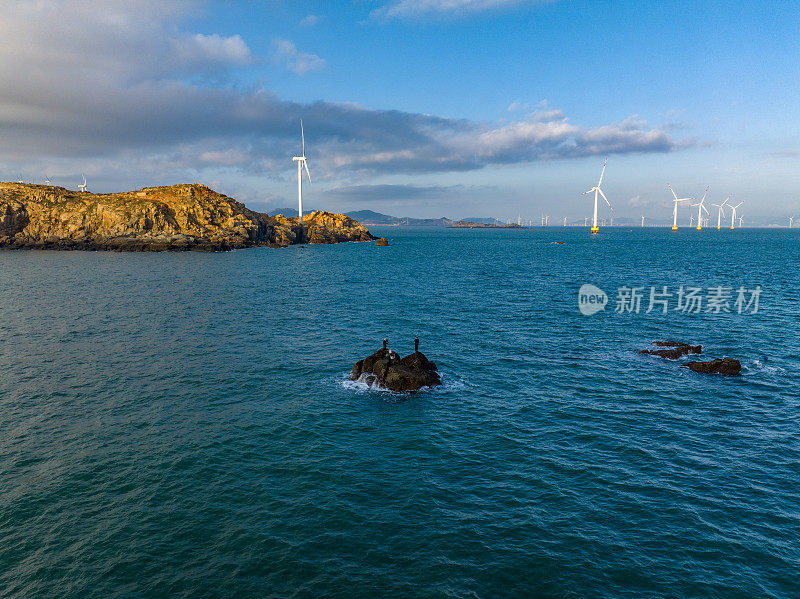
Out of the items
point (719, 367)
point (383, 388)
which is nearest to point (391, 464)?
point (383, 388)

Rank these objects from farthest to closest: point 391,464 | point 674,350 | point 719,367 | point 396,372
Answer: point 674,350 → point 719,367 → point 396,372 → point 391,464

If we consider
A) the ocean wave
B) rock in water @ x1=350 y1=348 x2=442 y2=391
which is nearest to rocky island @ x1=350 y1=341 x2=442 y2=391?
rock in water @ x1=350 y1=348 x2=442 y2=391

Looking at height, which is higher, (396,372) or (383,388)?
(396,372)

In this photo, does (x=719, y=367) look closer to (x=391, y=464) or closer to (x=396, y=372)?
(x=396, y=372)

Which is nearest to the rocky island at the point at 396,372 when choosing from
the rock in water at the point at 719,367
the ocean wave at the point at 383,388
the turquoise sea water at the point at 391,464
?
the ocean wave at the point at 383,388

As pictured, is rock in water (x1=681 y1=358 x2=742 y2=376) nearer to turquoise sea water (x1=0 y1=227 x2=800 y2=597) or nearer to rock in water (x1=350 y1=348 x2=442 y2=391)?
turquoise sea water (x1=0 y1=227 x2=800 y2=597)

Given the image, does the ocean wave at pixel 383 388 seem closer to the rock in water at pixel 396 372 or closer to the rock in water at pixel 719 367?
the rock in water at pixel 396 372
